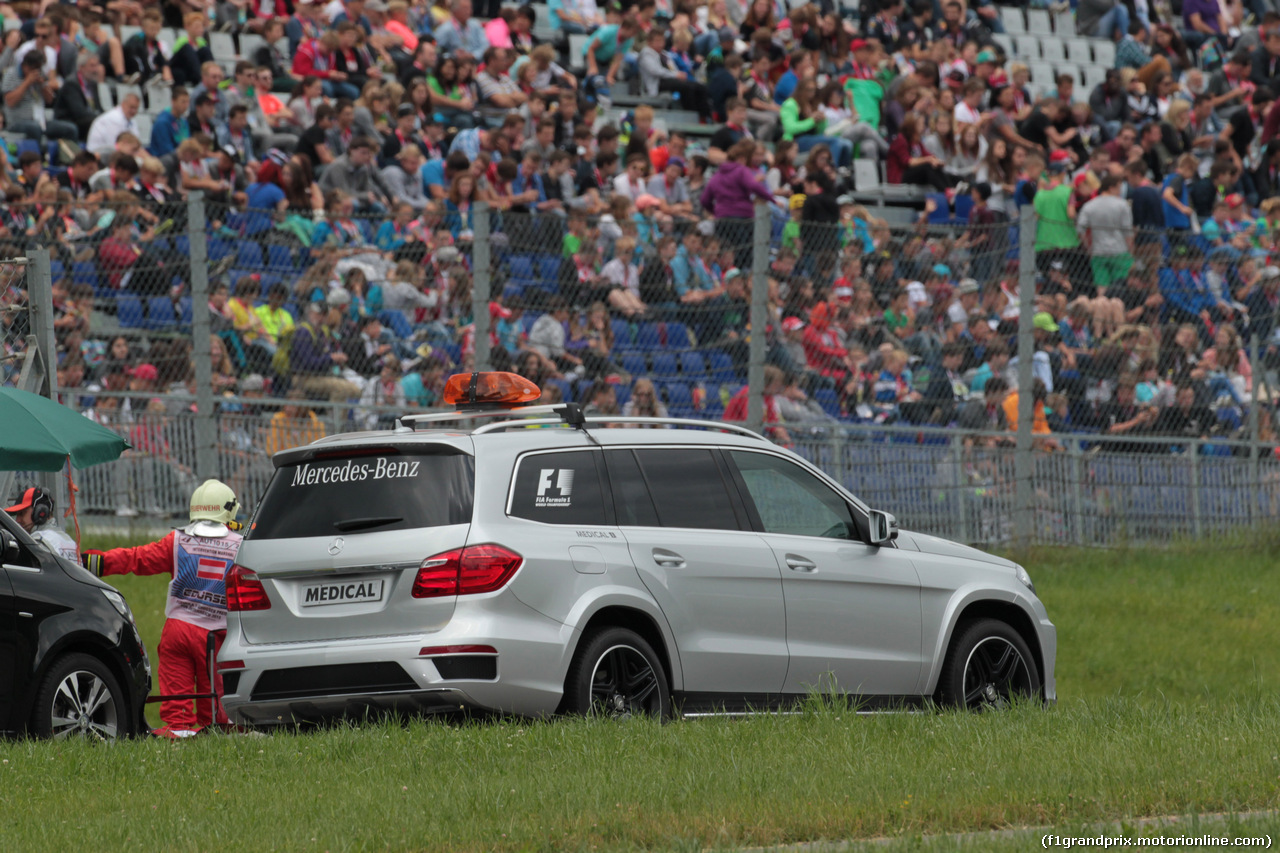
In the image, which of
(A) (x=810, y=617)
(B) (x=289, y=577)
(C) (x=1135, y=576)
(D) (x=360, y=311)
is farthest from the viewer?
(C) (x=1135, y=576)

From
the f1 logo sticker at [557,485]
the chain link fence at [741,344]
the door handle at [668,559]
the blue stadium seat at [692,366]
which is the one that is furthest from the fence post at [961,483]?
the f1 logo sticker at [557,485]

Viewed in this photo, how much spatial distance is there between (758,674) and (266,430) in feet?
21.4

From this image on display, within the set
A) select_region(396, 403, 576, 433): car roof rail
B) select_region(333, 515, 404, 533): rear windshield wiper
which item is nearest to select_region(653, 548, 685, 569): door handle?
select_region(396, 403, 576, 433): car roof rail

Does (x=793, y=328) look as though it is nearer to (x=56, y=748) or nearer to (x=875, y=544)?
(x=875, y=544)

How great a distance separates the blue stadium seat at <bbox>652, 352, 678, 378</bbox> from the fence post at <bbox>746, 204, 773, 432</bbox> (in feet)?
2.02

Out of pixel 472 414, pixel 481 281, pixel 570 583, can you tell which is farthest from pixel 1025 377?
pixel 570 583

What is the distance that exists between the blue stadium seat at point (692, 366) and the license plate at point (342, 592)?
22.3ft

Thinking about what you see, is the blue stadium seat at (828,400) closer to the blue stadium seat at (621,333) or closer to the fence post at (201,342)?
the blue stadium seat at (621,333)

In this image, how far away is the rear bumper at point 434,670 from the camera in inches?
325

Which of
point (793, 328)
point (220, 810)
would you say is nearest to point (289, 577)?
point (220, 810)

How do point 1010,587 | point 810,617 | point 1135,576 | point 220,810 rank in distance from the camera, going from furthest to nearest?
point 1135,576 < point 1010,587 < point 810,617 < point 220,810

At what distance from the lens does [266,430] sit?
14656mm

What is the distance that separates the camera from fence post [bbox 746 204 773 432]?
1509 cm

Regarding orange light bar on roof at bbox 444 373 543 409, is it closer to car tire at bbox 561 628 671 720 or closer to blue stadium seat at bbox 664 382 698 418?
car tire at bbox 561 628 671 720
